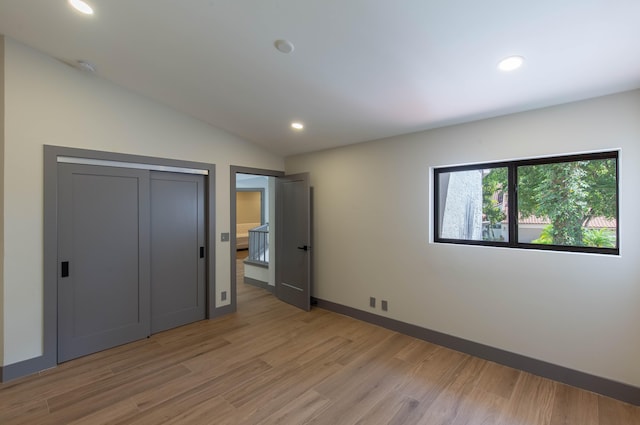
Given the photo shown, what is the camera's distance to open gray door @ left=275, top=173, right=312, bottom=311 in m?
4.60

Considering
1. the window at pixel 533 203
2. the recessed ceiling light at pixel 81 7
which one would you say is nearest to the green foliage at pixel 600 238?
the window at pixel 533 203

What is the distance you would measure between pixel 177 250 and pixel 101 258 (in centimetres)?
86

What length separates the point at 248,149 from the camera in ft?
15.3

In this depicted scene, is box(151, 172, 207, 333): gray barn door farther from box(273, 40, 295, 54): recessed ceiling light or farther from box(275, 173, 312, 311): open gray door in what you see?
box(273, 40, 295, 54): recessed ceiling light

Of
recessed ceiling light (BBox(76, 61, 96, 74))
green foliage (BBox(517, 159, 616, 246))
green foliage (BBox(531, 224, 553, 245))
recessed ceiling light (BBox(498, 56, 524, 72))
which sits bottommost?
green foliage (BBox(531, 224, 553, 245))

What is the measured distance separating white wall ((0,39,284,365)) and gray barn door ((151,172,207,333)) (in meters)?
0.66

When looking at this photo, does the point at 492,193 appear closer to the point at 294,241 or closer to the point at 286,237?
the point at 294,241

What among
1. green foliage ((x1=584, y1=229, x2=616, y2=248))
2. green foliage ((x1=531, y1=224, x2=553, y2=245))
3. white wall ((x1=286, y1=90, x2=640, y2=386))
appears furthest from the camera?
green foliage ((x1=531, y1=224, x2=553, y2=245))

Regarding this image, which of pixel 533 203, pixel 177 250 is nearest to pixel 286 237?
pixel 177 250

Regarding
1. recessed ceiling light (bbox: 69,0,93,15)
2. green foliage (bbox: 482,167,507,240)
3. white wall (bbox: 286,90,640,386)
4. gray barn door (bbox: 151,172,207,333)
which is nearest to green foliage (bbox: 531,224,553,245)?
white wall (bbox: 286,90,640,386)

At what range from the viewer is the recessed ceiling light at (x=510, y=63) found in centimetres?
208

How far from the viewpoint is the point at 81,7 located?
2178 mm

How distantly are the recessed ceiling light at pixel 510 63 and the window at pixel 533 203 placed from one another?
1.12m

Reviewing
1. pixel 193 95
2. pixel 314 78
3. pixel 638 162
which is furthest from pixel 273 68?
pixel 638 162
